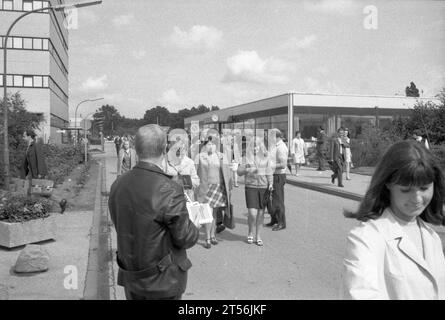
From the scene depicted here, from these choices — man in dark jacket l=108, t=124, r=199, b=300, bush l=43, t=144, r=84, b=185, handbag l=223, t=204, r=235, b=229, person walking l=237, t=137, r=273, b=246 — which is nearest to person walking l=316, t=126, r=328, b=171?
bush l=43, t=144, r=84, b=185

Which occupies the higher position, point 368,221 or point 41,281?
point 368,221

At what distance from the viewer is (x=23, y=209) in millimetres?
7441

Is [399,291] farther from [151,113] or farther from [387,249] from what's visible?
[151,113]

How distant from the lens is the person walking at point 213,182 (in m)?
7.75

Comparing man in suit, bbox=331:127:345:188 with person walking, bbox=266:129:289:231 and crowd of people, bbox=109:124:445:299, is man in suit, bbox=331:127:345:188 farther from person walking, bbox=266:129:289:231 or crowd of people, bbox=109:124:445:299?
crowd of people, bbox=109:124:445:299

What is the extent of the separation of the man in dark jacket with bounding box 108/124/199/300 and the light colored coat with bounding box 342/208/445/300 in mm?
1313

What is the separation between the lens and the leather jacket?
2938 millimetres

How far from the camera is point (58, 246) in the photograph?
739cm

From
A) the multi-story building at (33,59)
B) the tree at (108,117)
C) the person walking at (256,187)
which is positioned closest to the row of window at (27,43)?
the multi-story building at (33,59)

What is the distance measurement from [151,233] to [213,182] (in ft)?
16.0

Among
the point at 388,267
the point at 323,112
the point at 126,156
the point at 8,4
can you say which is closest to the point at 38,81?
the point at 8,4

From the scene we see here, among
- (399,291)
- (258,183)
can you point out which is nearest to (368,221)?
(399,291)

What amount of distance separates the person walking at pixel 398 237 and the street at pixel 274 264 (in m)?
2.37
